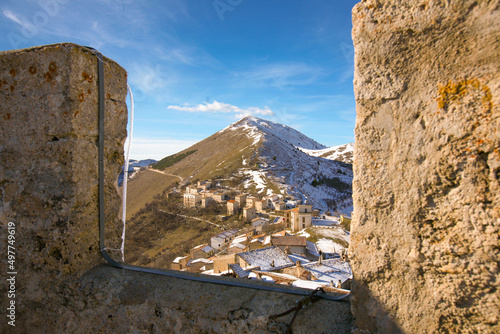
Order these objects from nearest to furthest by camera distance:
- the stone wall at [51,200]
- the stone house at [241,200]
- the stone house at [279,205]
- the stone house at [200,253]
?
1. the stone wall at [51,200]
2. the stone house at [200,253]
3. the stone house at [279,205]
4. the stone house at [241,200]

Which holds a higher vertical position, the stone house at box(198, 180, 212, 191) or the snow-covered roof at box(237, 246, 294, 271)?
the stone house at box(198, 180, 212, 191)

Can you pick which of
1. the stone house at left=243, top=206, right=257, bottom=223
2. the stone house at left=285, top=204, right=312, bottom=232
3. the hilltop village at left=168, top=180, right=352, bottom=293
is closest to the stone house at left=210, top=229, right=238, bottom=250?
the hilltop village at left=168, top=180, right=352, bottom=293

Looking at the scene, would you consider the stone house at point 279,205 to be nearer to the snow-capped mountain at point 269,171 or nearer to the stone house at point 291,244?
the snow-capped mountain at point 269,171

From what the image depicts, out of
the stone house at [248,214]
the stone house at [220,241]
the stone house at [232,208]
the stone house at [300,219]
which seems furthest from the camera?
the stone house at [232,208]

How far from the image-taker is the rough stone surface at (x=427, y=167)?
126 cm

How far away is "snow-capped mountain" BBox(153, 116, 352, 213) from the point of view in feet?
225

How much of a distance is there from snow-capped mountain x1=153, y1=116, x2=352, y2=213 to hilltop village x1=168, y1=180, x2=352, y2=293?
28.0ft

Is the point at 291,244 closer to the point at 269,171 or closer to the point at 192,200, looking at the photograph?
the point at 192,200

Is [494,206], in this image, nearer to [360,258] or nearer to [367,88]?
[360,258]

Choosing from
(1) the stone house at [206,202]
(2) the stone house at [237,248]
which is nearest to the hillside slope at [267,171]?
(1) the stone house at [206,202]

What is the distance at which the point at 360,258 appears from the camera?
1609 mm

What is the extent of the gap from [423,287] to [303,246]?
2907 cm

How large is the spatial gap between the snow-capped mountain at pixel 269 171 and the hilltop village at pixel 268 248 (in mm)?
8528

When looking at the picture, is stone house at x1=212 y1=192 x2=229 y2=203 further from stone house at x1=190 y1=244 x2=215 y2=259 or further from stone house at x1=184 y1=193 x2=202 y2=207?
stone house at x1=190 y1=244 x2=215 y2=259
